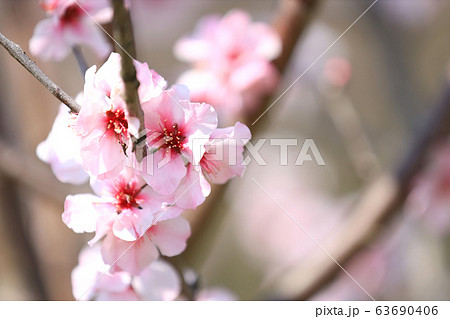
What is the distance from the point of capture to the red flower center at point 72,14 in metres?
0.72

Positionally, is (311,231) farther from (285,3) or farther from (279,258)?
(285,3)

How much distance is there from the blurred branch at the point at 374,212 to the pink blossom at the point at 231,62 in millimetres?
284

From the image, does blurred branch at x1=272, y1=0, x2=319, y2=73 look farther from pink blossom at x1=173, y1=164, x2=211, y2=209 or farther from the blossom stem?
pink blossom at x1=173, y1=164, x2=211, y2=209

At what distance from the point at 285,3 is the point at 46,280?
2.44 ft

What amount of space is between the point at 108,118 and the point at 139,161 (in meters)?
0.06

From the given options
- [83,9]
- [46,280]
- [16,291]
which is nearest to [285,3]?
[83,9]

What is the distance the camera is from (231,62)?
1.10 m

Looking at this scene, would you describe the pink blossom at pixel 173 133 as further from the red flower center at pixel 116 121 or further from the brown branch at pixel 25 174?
the brown branch at pixel 25 174

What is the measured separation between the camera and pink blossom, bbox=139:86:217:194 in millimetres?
529

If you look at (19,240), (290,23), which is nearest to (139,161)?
(290,23)

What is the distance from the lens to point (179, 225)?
1.88 feet

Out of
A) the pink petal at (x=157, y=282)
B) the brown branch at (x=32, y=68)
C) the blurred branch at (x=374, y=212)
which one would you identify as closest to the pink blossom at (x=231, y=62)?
the blurred branch at (x=374, y=212)

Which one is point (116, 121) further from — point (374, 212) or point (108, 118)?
point (374, 212)
